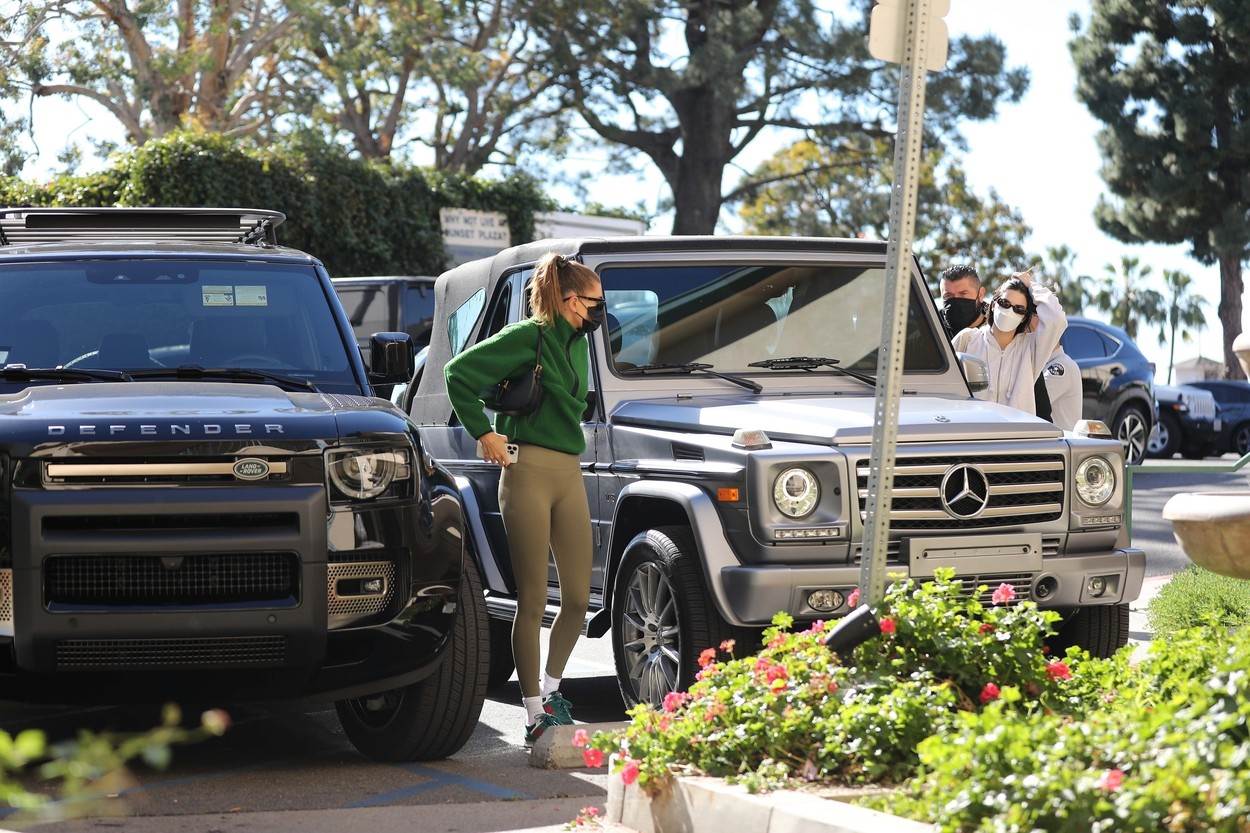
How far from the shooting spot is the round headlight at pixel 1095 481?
23.2ft

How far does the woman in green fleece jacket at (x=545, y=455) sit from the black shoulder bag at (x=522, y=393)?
2 cm

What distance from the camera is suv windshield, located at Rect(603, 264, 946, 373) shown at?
7.80 meters

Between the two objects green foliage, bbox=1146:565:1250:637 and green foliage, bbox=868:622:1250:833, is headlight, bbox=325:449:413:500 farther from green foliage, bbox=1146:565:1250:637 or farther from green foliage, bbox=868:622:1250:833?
green foliage, bbox=1146:565:1250:637

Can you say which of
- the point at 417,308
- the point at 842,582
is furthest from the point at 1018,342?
the point at 417,308

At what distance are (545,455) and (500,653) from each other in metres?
2.10

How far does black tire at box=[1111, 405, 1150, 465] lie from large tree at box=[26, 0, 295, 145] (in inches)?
671

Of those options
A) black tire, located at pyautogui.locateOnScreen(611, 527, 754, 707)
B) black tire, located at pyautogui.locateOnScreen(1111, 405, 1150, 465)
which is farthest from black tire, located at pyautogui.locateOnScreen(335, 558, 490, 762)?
black tire, located at pyautogui.locateOnScreen(1111, 405, 1150, 465)

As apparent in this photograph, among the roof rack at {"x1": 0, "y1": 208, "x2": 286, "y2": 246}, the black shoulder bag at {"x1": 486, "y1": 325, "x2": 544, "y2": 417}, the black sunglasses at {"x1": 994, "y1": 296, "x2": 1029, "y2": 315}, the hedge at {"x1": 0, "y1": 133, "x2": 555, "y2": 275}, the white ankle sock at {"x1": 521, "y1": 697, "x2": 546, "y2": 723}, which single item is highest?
the hedge at {"x1": 0, "y1": 133, "x2": 555, "y2": 275}

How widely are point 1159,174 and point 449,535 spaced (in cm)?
4098

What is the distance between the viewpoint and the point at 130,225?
8508mm

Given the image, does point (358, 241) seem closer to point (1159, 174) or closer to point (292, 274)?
point (292, 274)

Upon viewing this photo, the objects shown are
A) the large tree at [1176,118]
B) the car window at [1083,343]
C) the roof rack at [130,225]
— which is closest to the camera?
the roof rack at [130,225]

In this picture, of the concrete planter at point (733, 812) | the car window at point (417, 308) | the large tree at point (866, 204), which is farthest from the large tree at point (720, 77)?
the concrete planter at point (733, 812)

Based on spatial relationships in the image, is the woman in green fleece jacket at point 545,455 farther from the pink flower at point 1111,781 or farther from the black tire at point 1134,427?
the black tire at point 1134,427
